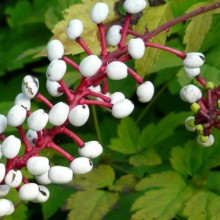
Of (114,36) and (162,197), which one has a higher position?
(114,36)

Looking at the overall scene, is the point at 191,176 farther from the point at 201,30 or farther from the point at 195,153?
the point at 201,30

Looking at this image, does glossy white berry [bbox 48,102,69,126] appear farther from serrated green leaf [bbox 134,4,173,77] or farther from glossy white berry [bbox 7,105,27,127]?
serrated green leaf [bbox 134,4,173,77]

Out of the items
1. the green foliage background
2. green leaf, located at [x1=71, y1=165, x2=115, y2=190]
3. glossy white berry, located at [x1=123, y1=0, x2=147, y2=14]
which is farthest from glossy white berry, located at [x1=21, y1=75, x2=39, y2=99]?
green leaf, located at [x1=71, y1=165, x2=115, y2=190]

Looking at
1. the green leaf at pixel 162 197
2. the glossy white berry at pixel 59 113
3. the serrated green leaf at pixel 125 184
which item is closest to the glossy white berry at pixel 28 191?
the glossy white berry at pixel 59 113

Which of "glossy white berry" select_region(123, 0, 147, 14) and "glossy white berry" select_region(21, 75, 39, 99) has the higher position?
"glossy white berry" select_region(123, 0, 147, 14)

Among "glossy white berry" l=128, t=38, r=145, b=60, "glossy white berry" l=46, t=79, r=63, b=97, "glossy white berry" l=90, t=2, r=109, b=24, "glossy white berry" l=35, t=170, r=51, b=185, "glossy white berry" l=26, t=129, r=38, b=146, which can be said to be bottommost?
"glossy white berry" l=35, t=170, r=51, b=185

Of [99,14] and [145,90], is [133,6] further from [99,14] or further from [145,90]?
[145,90]

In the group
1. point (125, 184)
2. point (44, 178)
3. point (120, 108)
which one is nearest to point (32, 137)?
point (44, 178)

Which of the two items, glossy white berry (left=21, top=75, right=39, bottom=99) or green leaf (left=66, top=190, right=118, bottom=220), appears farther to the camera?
green leaf (left=66, top=190, right=118, bottom=220)

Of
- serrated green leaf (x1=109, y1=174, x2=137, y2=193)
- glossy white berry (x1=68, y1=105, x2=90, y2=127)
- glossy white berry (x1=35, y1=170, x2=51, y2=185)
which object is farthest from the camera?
serrated green leaf (x1=109, y1=174, x2=137, y2=193)
